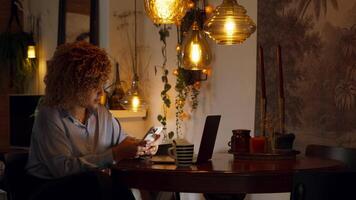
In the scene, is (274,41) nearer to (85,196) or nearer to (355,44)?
(355,44)

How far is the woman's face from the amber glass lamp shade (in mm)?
1552

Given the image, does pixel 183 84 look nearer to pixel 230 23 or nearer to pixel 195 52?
pixel 195 52

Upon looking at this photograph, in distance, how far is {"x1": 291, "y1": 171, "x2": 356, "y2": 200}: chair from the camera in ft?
6.28

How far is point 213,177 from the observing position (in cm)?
221

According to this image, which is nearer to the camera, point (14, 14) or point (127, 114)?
point (127, 114)

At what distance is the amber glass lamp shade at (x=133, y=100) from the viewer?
14.3 feet

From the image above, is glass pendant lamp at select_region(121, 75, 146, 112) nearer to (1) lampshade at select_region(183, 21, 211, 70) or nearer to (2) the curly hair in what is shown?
(1) lampshade at select_region(183, 21, 211, 70)

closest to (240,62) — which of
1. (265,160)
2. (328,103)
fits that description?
(328,103)

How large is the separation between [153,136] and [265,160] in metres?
0.52

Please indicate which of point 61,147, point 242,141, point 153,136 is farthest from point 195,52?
→ point 61,147

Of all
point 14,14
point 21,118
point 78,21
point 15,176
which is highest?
point 14,14

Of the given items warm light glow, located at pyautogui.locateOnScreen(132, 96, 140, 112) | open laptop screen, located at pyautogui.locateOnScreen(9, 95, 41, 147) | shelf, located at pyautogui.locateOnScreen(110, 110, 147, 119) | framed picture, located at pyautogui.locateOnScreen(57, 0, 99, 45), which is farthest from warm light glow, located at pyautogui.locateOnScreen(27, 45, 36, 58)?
warm light glow, located at pyautogui.locateOnScreen(132, 96, 140, 112)

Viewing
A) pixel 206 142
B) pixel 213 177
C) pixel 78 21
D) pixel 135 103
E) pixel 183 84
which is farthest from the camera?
pixel 78 21

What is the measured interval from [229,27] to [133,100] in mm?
1591
